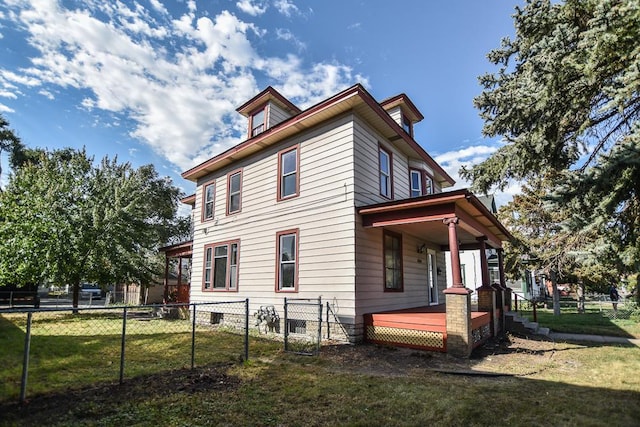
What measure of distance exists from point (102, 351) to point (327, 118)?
313 inches

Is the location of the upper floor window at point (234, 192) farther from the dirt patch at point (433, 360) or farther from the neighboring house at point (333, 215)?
the dirt patch at point (433, 360)

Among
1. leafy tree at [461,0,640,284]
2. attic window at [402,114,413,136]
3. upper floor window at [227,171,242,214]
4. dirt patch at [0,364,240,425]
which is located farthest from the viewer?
attic window at [402,114,413,136]

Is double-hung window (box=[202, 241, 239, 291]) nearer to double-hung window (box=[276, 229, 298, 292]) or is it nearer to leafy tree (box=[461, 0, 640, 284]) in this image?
double-hung window (box=[276, 229, 298, 292])

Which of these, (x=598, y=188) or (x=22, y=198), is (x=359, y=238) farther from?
(x=22, y=198)

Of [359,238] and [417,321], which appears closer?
[417,321]

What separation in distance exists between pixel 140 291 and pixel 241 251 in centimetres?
1795

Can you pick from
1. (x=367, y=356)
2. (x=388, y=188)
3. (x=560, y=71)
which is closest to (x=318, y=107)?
(x=388, y=188)

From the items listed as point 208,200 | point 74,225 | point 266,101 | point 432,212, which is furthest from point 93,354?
point 74,225

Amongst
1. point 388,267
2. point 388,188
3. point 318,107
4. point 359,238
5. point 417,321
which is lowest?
point 417,321

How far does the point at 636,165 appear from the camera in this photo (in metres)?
4.73

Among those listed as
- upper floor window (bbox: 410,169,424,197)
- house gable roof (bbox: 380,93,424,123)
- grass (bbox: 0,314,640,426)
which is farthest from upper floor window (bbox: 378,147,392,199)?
grass (bbox: 0,314,640,426)

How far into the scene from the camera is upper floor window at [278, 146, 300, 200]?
10297 mm

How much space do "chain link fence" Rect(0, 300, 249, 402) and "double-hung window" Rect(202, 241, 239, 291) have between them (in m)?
0.96

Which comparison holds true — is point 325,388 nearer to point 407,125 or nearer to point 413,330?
point 413,330
